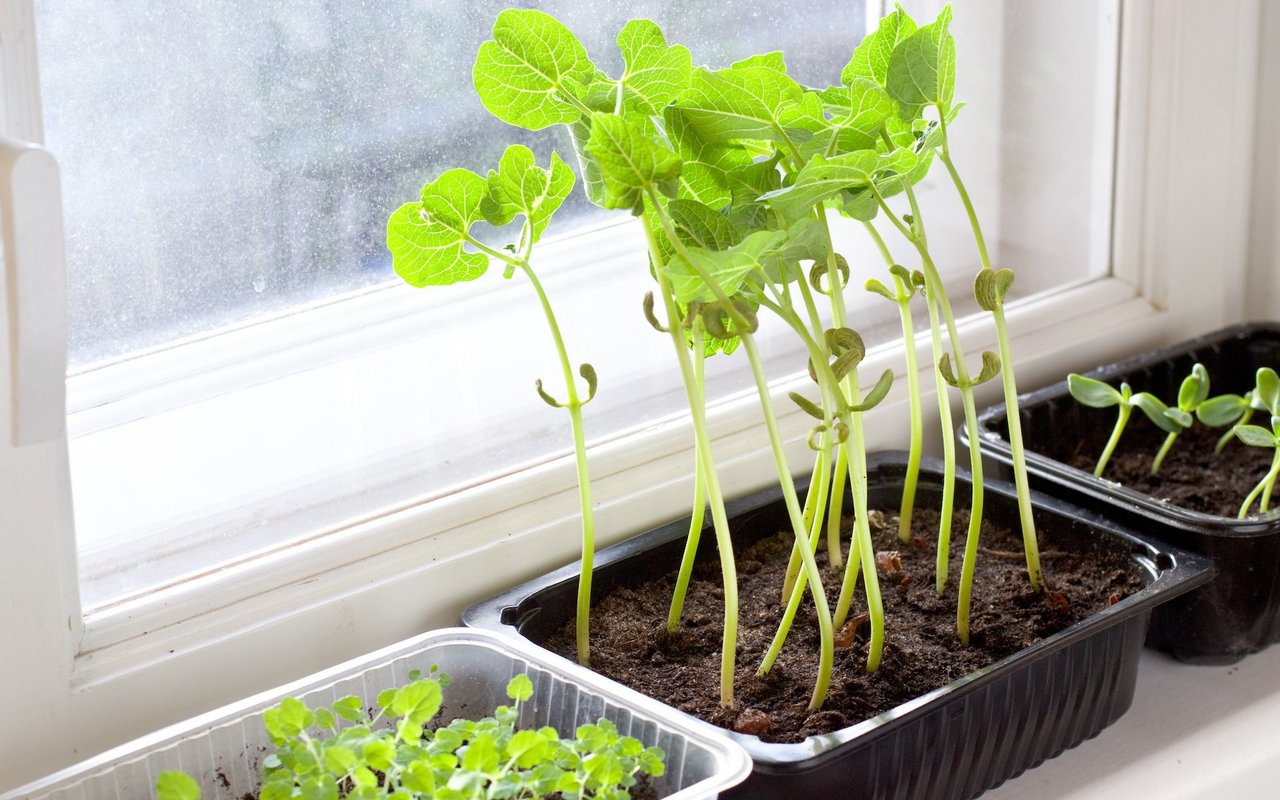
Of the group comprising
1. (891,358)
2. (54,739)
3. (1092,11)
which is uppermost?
(1092,11)

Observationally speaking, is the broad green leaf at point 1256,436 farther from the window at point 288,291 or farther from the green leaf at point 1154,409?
the window at point 288,291

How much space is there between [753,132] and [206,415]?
41cm

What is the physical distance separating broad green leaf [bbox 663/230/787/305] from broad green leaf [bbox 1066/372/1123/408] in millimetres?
420

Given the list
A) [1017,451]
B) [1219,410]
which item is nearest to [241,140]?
[1017,451]

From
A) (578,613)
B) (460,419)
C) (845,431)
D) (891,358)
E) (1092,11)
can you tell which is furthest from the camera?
(1092,11)

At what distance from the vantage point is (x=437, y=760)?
0.66 metres

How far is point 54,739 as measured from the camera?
2.55 feet

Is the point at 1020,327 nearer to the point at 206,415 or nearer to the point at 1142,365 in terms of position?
the point at 1142,365

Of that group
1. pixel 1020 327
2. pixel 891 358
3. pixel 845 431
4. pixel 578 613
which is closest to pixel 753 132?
pixel 845 431

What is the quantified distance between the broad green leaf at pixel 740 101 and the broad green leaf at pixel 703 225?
5 cm

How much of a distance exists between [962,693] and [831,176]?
11.5 inches

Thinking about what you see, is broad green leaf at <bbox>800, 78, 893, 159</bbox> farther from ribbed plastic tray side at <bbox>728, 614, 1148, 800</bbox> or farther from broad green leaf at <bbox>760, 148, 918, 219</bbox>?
ribbed plastic tray side at <bbox>728, 614, 1148, 800</bbox>

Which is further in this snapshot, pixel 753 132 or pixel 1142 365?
pixel 1142 365

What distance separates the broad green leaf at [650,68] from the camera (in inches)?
29.6
